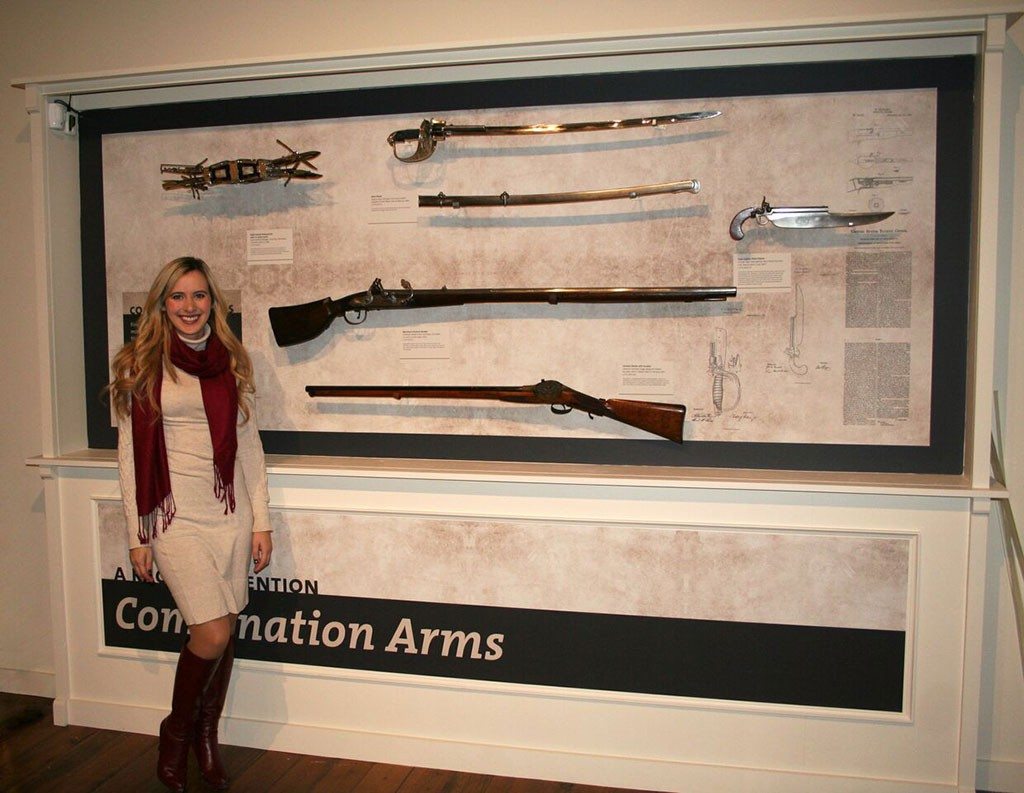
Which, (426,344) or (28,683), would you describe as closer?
(426,344)

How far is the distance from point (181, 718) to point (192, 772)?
39 centimetres

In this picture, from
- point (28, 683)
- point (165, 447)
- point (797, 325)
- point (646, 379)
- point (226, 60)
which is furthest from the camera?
point (28, 683)

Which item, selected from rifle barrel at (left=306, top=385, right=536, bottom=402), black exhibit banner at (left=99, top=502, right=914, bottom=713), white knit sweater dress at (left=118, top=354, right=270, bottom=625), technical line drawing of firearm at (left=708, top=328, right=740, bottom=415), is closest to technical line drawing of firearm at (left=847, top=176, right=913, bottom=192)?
technical line drawing of firearm at (left=708, top=328, right=740, bottom=415)

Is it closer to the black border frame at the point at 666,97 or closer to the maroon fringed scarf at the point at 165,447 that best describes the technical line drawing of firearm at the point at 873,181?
the black border frame at the point at 666,97

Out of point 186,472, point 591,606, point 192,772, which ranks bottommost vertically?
point 192,772

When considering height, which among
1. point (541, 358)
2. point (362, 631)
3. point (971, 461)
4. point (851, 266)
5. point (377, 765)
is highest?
point (851, 266)

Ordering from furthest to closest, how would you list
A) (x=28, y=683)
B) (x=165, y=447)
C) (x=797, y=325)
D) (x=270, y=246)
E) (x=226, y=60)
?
(x=28, y=683) < (x=270, y=246) < (x=226, y=60) < (x=797, y=325) < (x=165, y=447)

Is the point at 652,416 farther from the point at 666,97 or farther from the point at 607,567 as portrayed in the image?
the point at 666,97

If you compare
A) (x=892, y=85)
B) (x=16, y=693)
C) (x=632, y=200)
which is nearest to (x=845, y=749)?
(x=632, y=200)

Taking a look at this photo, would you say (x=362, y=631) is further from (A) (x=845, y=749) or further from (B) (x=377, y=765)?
(A) (x=845, y=749)

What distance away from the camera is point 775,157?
2.94 metres

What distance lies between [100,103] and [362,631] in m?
2.83

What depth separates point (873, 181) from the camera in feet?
9.49

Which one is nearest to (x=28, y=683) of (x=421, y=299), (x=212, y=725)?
(x=212, y=725)
